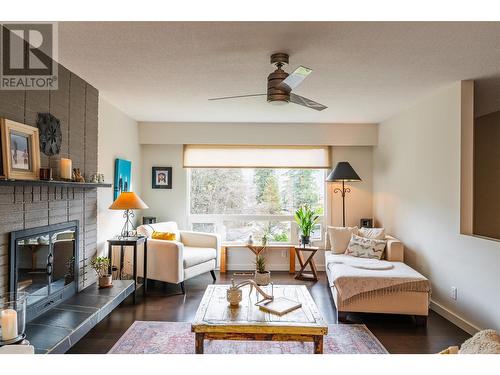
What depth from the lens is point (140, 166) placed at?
16.8 feet

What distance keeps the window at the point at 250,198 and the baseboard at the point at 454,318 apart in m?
2.10

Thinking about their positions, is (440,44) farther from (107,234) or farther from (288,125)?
(107,234)

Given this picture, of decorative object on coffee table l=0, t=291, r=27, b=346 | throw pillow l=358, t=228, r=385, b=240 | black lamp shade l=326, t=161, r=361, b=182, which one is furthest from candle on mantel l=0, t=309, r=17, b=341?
black lamp shade l=326, t=161, r=361, b=182

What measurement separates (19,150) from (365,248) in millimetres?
3584

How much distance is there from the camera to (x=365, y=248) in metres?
3.96

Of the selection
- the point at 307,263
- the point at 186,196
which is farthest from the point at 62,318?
the point at 307,263

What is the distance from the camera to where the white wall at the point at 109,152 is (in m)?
3.69

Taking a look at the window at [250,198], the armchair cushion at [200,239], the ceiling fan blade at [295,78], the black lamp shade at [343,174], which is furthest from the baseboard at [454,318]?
the armchair cushion at [200,239]

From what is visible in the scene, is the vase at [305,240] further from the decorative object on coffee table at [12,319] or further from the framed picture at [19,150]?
the decorative object on coffee table at [12,319]

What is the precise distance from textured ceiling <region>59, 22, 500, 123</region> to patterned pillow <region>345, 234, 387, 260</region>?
5.44 ft

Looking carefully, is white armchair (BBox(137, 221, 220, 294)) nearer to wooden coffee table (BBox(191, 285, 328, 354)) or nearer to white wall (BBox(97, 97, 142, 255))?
white wall (BBox(97, 97, 142, 255))
